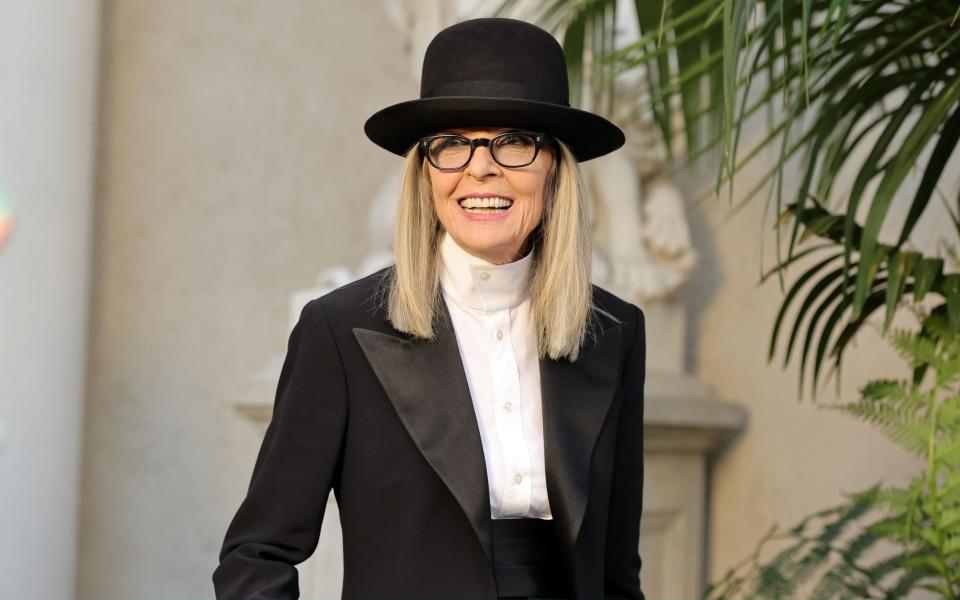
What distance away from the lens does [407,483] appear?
2029 millimetres

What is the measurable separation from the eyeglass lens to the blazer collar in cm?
20

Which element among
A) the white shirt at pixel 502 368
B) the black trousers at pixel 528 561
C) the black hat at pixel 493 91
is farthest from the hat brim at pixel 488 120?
the black trousers at pixel 528 561

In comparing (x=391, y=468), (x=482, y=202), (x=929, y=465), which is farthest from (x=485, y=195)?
(x=929, y=465)

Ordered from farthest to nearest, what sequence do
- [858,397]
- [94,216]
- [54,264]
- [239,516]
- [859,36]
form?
1. [94,216]
2. [858,397]
3. [54,264]
4. [859,36]
5. [239,516]

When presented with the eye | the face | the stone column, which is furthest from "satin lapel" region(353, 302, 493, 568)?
the stone column

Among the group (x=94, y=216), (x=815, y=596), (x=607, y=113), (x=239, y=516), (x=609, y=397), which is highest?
(x=607, y=113)

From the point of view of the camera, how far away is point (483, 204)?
81.7 inches

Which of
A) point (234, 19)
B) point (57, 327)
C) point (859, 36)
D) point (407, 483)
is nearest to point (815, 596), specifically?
point (859, 36)

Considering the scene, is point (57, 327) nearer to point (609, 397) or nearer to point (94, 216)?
point (94, 216)

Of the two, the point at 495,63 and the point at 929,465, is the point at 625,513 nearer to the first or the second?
the point at 495,63

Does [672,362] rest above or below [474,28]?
below

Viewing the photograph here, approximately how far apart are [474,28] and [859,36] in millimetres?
963

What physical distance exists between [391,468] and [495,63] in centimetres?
55

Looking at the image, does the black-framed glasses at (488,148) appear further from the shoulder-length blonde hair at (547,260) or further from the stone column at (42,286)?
the stone column at (42,286)
